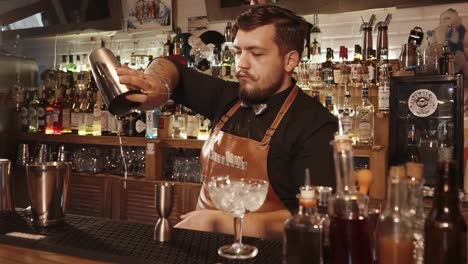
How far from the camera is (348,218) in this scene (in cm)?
90

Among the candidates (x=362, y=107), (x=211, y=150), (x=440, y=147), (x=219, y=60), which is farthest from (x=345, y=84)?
(x=211, y=150)

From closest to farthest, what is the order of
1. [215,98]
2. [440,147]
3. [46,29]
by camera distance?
1. [215,98]
2. [440,147]
3. [46,29]

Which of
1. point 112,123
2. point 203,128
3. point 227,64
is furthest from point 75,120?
point 227,64

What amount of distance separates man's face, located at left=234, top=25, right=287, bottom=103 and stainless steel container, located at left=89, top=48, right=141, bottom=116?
477 mm

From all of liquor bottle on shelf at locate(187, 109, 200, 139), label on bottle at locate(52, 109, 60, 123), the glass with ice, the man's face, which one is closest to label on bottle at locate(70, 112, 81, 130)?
label on bottle at locate(52, 109, 60, 123)

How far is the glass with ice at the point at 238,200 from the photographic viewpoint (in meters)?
1.17

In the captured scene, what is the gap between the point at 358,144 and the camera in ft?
9.61

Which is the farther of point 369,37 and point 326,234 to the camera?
point 369,37

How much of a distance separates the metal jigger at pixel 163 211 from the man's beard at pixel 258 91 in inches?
25.2

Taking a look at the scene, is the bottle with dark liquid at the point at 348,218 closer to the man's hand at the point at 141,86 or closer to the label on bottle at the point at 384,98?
the man's hand at the point at 141,86

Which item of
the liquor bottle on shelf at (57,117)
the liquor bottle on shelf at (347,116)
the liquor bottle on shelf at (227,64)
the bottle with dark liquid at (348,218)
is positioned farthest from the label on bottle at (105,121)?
the bottle with dark liquid at (348,218)

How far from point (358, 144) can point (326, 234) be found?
2.04 metres

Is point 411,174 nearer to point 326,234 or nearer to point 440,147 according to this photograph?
point 326,234

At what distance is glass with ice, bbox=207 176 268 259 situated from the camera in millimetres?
1173
